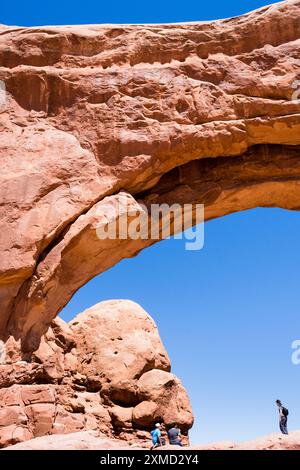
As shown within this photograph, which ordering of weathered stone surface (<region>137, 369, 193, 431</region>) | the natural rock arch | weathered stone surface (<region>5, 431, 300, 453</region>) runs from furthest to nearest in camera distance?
weathered stone surface (<region>137, 369, 193, 431</region>), the natural rock arch, weathered stone surface (<region>5, 431, 300, 453</region>)

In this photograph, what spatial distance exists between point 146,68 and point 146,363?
7222 millimetres

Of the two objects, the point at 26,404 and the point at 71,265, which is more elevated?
the point at 71,265

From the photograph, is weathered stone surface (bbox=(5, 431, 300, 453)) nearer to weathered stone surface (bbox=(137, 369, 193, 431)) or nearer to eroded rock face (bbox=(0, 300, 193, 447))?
eroded rock face (bbox=(0, 300, 193, 447))

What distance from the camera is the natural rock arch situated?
1227cm

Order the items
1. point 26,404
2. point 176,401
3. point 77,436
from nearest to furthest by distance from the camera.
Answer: point 77,436 < point 26,404 < point 176,401

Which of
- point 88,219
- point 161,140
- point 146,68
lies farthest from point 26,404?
point 146,68

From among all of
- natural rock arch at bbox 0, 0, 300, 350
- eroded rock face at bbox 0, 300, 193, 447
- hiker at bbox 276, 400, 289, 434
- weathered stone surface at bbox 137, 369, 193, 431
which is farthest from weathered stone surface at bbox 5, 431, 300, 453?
weathered stone surface at bbox 137, 369, 193, 431

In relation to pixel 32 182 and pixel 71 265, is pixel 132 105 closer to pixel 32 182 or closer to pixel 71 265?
pixel 32 182

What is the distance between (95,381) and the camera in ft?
53.0

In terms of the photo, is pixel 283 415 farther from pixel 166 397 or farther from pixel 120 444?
pixel 166 397

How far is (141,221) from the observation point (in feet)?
42.5

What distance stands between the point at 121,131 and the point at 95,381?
6227 millimetres

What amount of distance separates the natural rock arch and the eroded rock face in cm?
77

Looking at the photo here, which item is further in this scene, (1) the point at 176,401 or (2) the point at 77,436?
(1) the point at 176,401
